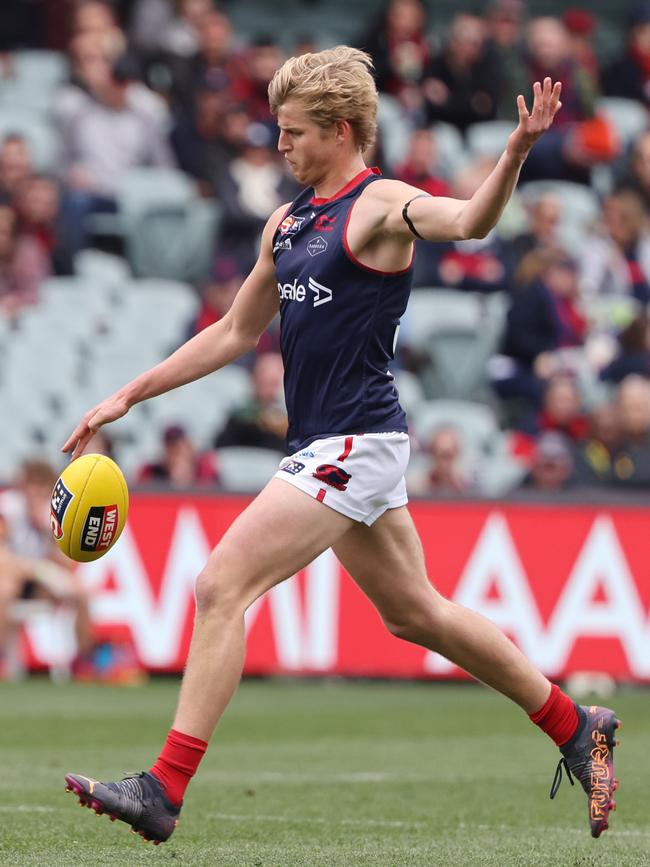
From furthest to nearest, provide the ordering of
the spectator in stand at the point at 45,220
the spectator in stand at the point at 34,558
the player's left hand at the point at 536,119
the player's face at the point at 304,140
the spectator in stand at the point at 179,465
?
the spectator in stand at the point at 45,220 → the spectator in stand at the point at 179,465 → the spectator in stand at the point at 34,558 → the player's face at the point at 304,140 → the player's left hand at the point at 536,119

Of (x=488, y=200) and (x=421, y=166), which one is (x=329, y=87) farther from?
(x=421, y=166)

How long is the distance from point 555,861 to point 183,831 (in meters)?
1.44

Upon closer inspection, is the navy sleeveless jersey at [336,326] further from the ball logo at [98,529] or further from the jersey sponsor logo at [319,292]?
the ball logo at [98,529]

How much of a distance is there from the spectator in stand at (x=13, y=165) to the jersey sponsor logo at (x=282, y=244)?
36.8ft

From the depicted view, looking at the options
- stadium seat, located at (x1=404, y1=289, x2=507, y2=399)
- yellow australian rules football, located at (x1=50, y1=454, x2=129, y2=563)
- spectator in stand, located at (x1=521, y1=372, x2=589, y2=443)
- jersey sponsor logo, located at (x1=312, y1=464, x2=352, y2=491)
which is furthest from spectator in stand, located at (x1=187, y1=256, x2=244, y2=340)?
jersey sponsor logo, located at (x1=312, y1=464, x2=352, y2=491)

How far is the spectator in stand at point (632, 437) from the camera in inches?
558

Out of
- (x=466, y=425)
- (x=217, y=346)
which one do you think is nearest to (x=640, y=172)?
(x=466, y=425)

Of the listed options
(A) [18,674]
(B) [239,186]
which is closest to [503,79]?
(B) [239,186]

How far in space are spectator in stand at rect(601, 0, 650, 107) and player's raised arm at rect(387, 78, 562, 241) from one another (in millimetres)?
15400

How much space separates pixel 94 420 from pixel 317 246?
38.2 inches

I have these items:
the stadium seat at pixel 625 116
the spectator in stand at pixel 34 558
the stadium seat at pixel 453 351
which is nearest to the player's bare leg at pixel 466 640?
the spectator in stand at pixel 34 558

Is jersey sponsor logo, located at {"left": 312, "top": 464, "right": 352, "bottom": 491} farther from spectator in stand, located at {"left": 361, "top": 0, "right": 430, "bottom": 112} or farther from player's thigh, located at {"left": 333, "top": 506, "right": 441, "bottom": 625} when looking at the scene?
spectator in stand, located at {"left": 361, "top": 0, "right": 430, "bottom": 112}

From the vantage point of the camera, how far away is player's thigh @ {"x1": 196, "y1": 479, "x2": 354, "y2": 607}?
5664 millimetres

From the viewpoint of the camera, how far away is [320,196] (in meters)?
6.03
